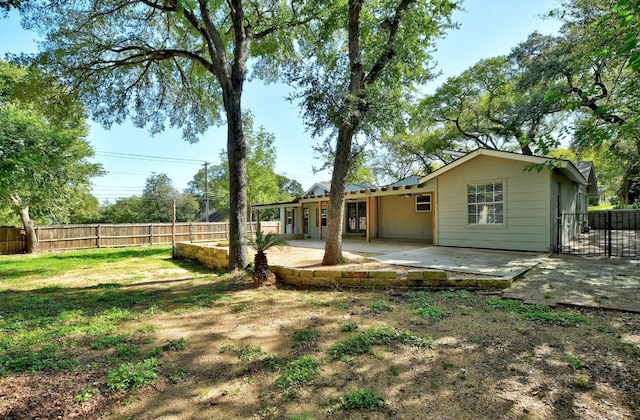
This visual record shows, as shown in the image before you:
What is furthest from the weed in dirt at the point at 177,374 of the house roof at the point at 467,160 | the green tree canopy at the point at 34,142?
the green tree canopy at the point at 34,142

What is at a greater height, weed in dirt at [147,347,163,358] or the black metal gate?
the black metal gate

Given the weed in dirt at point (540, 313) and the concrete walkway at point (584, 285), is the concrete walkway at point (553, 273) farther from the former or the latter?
the weed in dirt at point (540, 313)

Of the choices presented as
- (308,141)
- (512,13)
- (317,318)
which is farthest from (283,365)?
(512,13)

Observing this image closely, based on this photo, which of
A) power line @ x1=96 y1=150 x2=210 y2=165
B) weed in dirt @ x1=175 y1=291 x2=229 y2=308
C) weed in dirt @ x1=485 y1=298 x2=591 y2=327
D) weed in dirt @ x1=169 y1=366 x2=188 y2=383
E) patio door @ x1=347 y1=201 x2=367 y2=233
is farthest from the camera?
power line @ x1=96 y1=150 x2=210 y2=165

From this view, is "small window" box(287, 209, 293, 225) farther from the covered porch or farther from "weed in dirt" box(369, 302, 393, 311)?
"weed in dirt" box(369, 302, 393, 311)

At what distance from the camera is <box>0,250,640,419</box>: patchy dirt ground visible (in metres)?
2.15

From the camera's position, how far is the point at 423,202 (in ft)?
43.5

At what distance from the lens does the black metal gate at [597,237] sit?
26.5ft

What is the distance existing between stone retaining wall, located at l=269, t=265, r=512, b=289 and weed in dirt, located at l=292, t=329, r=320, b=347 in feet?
7.50

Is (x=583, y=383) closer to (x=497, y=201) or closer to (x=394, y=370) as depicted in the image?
(x=394, y=370)

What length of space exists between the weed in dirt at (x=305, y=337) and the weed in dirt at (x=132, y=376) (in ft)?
4.47

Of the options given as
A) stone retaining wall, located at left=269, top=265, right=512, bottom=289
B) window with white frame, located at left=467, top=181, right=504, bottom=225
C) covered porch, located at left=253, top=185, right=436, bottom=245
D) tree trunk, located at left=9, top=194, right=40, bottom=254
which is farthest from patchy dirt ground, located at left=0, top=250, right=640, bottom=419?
tree trunk, located at left=9, top=194, right=40, bottom=254

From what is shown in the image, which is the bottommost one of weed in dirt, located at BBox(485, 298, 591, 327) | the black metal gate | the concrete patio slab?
weed in dirt, located at BBox(485, 298, 591, 327)

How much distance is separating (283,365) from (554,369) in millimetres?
2367
